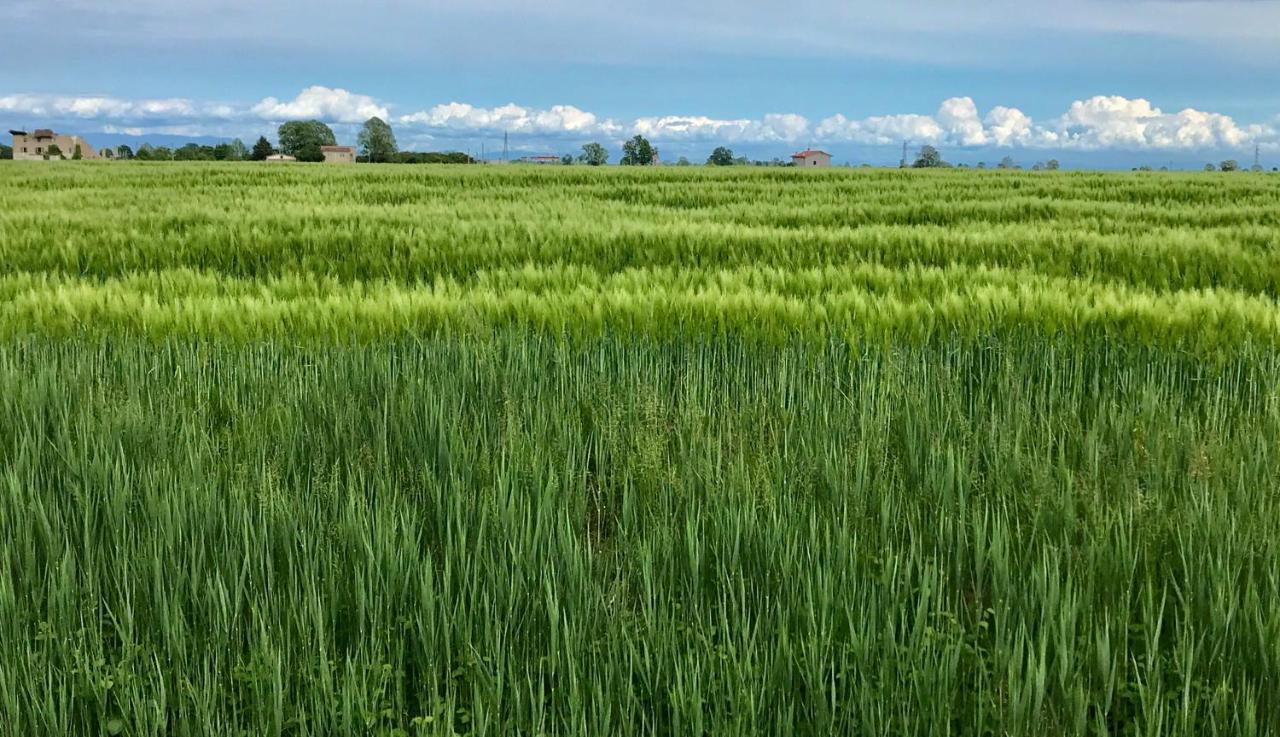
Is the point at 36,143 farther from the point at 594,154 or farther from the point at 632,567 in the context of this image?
the point at 632,567

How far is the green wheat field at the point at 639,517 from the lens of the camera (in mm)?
1308

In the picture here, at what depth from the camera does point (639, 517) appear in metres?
1.92

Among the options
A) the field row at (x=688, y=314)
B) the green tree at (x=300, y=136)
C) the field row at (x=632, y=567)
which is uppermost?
the green tree at (x=300, y=136)

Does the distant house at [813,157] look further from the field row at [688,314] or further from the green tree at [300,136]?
the field row at [688,314]

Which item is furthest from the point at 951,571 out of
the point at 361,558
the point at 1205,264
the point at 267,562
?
the point at 1205,264

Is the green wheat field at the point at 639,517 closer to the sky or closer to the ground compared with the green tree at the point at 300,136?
closer to the ground

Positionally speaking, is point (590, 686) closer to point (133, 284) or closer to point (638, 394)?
point (638, 394)

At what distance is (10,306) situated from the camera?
3959 millimetres

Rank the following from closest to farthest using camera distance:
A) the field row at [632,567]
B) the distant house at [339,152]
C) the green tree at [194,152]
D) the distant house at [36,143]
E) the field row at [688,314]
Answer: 1. the field row at [632,567]
2. the field row at [688,314]
3. the green tree at [194,152]
4. the distant house at [339,152]
5. the distant house at [36,143]

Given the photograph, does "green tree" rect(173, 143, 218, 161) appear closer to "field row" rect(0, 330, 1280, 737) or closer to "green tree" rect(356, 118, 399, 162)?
"green tree" rect(356, 118, 399, 162)

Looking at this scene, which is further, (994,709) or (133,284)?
(133,284)

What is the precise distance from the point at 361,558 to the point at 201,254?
616 centimetres

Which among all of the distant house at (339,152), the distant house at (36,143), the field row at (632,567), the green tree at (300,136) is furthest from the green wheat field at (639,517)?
the distant house at (36,143)

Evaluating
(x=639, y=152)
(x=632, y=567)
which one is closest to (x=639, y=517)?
(x=632, y=567)
